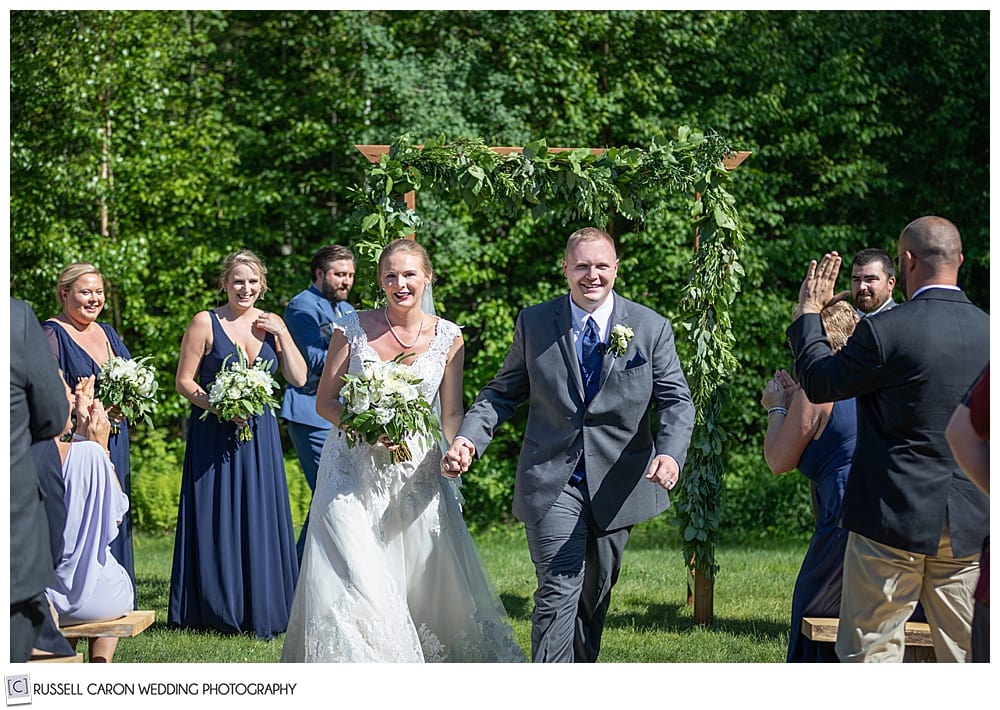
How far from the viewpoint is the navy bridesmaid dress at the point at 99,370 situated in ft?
21.5

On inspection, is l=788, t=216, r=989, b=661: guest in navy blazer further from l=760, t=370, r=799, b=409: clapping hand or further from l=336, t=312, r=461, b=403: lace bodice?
l=336, t=312, r=461, b=403: lace bodice

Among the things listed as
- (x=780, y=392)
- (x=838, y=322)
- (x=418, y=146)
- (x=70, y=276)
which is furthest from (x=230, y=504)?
(x=838, y=322)

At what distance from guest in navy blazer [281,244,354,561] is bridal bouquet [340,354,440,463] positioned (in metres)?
2.18

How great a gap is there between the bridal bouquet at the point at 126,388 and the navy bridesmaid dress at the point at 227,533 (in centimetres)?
58

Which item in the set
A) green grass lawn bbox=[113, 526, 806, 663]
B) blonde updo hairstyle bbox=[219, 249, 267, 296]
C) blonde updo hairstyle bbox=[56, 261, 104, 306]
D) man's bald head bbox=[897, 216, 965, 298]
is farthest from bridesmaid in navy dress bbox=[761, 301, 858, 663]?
blonde updo hairstyle bbox=[56, 261, 104, 306]

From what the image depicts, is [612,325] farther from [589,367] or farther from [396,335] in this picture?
[396,335]

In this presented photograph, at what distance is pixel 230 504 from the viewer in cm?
688

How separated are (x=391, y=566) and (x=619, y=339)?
61.2 inches

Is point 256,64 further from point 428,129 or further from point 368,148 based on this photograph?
point 368,148

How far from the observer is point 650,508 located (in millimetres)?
5172

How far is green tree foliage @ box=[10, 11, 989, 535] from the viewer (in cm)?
1212

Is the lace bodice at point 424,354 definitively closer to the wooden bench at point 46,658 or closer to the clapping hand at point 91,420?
the clapping hand at point 91,420
